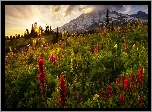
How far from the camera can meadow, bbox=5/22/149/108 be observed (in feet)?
16.6

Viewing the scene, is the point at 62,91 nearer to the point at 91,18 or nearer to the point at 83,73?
the point at 83,73

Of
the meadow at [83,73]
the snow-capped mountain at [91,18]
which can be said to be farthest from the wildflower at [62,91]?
the snow-capped mountain at [91,18]

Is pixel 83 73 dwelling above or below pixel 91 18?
below

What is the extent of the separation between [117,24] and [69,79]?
1836 mm

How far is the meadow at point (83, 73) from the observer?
506 centimetres

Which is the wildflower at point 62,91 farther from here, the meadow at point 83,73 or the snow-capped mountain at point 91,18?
the snow-capped mountain at point 91,18

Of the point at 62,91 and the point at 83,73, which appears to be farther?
the point at 83,73

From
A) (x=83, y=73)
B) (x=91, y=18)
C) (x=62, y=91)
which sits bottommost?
(x=62, y=91)

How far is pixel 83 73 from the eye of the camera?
18.6 ft

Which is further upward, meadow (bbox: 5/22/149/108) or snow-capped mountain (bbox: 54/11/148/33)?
snow-capped mountain (bbox: 54/11/148/33)

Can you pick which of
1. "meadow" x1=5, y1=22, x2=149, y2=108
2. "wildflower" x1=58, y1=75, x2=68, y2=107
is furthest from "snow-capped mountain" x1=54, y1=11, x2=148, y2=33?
"wildflower" x1=58, y1=75, x2=68, y2=107

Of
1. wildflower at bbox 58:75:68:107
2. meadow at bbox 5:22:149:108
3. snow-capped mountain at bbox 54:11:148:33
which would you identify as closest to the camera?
wildflower at bbox 58:75:68:107

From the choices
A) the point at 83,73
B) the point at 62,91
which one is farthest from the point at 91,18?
the point at 62,91

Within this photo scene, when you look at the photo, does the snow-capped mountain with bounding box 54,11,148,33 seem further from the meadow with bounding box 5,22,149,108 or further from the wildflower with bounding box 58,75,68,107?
the wildflower with bounding box 58,75,68,107
